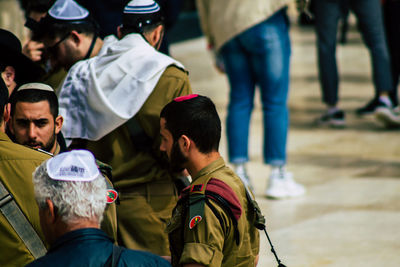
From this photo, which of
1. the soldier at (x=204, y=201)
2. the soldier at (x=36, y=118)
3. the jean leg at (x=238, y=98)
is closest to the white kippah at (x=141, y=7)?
the soldier at (x=36, y=118)

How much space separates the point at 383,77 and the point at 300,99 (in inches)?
82.3

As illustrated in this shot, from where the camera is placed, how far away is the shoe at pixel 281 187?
20.3 ft

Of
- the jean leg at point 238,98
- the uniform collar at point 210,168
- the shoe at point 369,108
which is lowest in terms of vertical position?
the shoe at point 369,108

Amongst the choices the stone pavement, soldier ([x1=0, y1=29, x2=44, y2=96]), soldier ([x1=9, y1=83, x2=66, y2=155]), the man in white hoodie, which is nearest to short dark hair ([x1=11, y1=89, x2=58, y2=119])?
soldier ([x1=9, y1=83, x2=66, y2=155])

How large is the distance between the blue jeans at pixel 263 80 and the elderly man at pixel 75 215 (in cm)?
378

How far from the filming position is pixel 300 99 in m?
10.2

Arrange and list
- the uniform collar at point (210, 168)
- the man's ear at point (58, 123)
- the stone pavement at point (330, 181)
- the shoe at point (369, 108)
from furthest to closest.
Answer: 1. the shoe at point (369, 108)
2. the stone pavement at point (330, 181)
3. the man's ear at point (58, 123)
4. the uniform collar at point (210, 168)

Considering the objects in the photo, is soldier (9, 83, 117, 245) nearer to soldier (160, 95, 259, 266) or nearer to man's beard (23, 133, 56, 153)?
man's beard (23, 133, 56, 153)

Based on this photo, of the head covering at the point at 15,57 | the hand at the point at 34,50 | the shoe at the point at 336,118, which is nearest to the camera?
the head covering at the point at 15,57

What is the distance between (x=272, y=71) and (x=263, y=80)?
11cm

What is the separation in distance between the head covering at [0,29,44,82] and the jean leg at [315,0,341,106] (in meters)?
4.59

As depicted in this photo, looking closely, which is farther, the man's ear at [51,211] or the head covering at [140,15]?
the head covering at [140,15]

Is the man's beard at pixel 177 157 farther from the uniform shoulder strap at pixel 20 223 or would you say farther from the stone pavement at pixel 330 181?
the stone pavement at pixel 330 181

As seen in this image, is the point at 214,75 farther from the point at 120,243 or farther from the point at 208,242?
the point at 208,242
